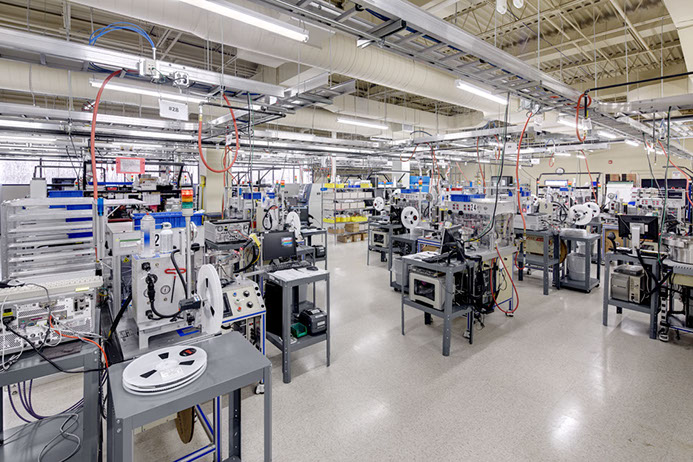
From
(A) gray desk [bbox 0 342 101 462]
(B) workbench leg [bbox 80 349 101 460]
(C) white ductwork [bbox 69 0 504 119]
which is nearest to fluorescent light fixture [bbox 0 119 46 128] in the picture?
(C) white ductwork [bbox 69 0 504 119]

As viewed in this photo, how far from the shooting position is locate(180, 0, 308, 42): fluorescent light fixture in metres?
2.07

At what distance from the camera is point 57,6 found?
4270 millimetres

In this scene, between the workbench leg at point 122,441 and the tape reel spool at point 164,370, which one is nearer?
the workbench leg at point 122,441

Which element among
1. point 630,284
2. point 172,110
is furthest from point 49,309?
point 630,284

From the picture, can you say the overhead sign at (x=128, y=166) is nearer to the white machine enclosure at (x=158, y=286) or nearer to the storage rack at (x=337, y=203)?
the white machine enclosure at (x=158, y=286)

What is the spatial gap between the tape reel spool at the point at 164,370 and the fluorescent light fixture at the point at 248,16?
6.35 ft

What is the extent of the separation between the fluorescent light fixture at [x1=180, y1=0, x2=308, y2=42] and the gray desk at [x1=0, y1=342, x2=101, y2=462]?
77.5 inches

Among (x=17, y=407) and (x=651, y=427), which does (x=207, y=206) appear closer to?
(x=17, y=407)

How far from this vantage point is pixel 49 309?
5.13 ft

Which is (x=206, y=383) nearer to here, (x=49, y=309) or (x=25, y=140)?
(x=49, y=309)

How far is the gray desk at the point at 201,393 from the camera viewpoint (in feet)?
4.09

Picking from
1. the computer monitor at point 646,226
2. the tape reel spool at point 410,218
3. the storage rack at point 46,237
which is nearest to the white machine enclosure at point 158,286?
the storage rack at point 46,237

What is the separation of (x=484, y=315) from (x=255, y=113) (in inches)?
151

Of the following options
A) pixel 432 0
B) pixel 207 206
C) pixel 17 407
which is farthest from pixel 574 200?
pixel 17 407
